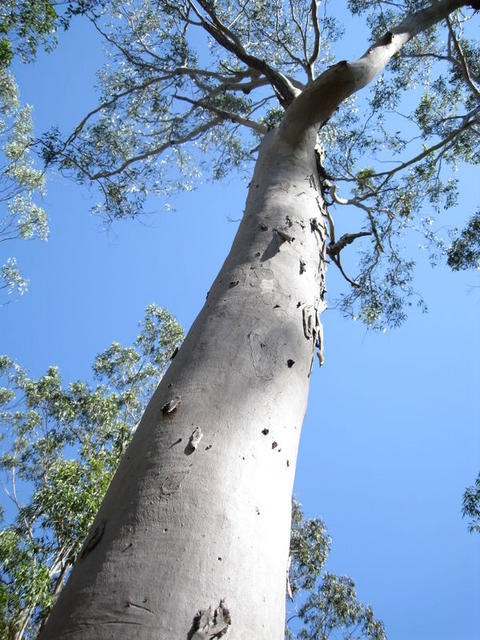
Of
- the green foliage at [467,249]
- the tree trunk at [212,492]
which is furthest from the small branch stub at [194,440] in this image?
the green foliage at [467,249]

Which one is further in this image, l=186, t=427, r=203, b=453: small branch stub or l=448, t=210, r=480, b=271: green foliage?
l=448, t=210, r=480, b=271: green foliage

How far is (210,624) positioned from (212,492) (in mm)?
208

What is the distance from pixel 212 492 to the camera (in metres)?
0.84

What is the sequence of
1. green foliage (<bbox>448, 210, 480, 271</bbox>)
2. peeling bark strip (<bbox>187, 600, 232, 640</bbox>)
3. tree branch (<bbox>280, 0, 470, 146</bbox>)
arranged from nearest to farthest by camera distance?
peeling bark strip (<bbox>187, 600, 232, 640</bbox>), tree branch (<bbox>280, 0, 470, 146</bbox>), green foliage (<bbox>448, 210, 480, 271</bbox>)

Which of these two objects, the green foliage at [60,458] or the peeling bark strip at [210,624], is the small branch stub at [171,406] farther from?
the green foliage at [60,458]

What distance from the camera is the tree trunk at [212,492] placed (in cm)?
68

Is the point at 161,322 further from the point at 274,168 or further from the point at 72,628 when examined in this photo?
the point at 72,628

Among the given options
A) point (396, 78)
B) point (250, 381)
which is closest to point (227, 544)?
point (250, 381)

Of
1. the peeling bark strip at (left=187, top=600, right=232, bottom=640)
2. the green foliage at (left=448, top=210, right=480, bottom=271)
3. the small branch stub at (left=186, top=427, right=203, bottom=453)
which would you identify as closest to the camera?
the peeling bark strip at (left=187, top=600, right=232, bottom=640)

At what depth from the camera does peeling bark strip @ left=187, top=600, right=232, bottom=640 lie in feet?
2.12

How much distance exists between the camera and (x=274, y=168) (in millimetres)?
2293

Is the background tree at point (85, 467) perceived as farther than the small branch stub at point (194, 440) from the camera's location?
Yes

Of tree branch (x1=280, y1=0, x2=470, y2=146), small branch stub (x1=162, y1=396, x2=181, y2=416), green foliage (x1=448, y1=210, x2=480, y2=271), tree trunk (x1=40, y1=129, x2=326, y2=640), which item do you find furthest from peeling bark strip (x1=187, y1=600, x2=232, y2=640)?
green foliage (x1=448, y1=210, x2=480, y2=271)

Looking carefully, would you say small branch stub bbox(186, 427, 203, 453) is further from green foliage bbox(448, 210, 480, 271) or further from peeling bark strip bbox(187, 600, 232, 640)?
green foliage bbox(448, 210, 480, 271)
